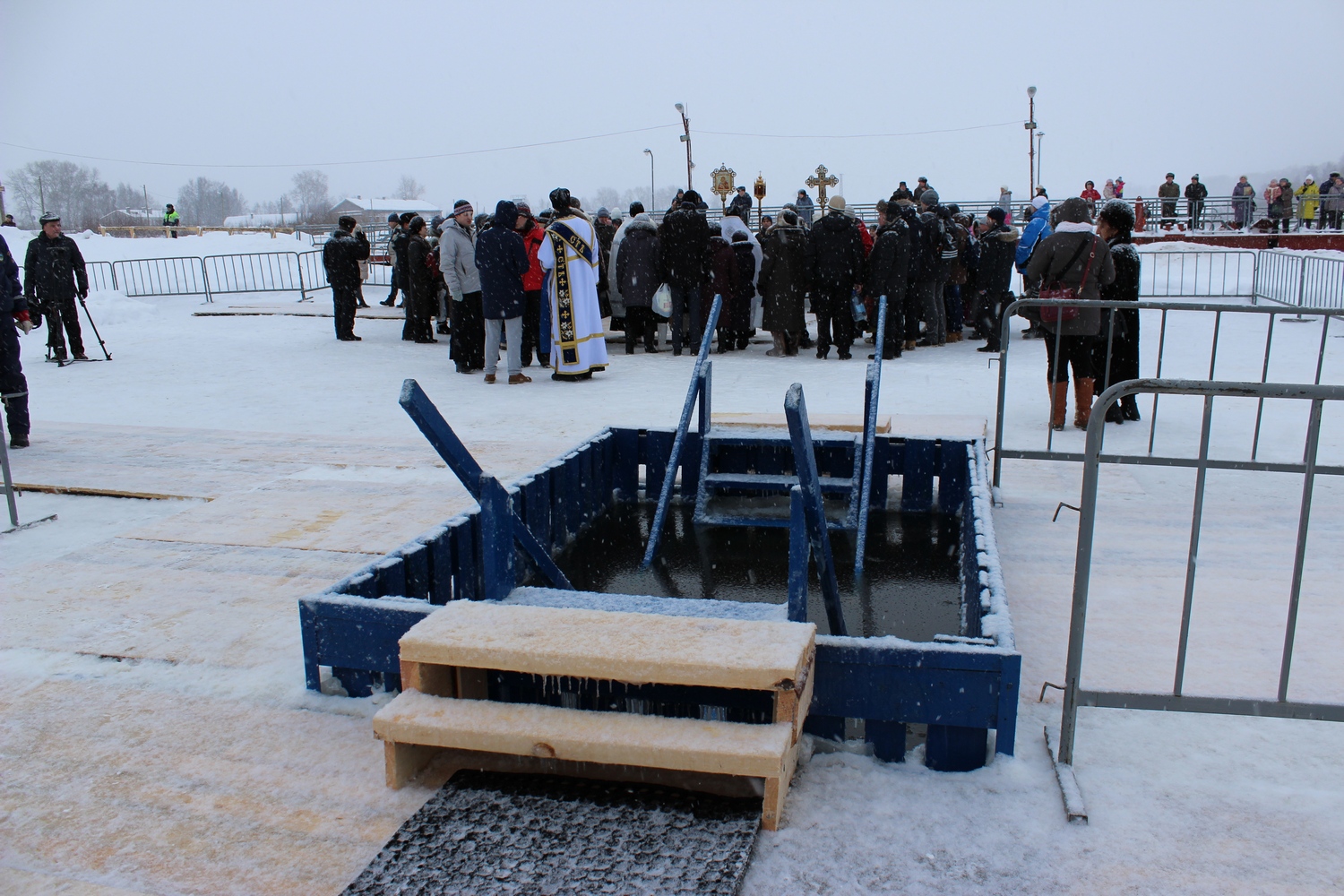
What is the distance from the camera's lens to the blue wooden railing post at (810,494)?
10.2 ft

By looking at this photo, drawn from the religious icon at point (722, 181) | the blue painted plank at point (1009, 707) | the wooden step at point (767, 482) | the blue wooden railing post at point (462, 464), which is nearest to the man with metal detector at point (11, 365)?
the wooden step at point (767, 482)

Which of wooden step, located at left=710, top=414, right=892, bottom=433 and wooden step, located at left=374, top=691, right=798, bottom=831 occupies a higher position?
wooden step, located at left=710, top=414, right=892, bottom=433

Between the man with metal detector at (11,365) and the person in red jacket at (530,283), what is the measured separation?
14.9 ft

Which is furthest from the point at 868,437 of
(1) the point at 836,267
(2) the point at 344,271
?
(2) the point at 344,271

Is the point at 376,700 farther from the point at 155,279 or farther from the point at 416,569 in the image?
the point at 155,279

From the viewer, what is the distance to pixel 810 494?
3320mm

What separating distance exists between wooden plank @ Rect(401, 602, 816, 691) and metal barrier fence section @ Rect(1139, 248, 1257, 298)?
53.8ft

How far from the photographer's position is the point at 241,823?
2646 mm

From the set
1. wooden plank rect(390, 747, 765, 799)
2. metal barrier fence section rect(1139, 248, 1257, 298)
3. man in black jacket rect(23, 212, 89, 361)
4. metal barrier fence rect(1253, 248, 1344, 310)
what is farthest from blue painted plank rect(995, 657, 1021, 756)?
metal barrier fence section rect(1139, 248, 1257, 298)

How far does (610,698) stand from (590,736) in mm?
452

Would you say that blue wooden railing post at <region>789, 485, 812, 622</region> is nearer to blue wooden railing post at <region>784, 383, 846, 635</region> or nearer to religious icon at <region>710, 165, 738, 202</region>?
blue wooden railing post at <region>784, 383, 846, 635</region>

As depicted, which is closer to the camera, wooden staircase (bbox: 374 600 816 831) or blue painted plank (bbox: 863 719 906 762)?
wooden staircase (bbox: 374 600 816 831)

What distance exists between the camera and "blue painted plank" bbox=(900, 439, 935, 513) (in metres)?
5.66

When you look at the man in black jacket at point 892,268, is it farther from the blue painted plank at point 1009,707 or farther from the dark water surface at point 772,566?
the blue painted plank at point 1009,707
